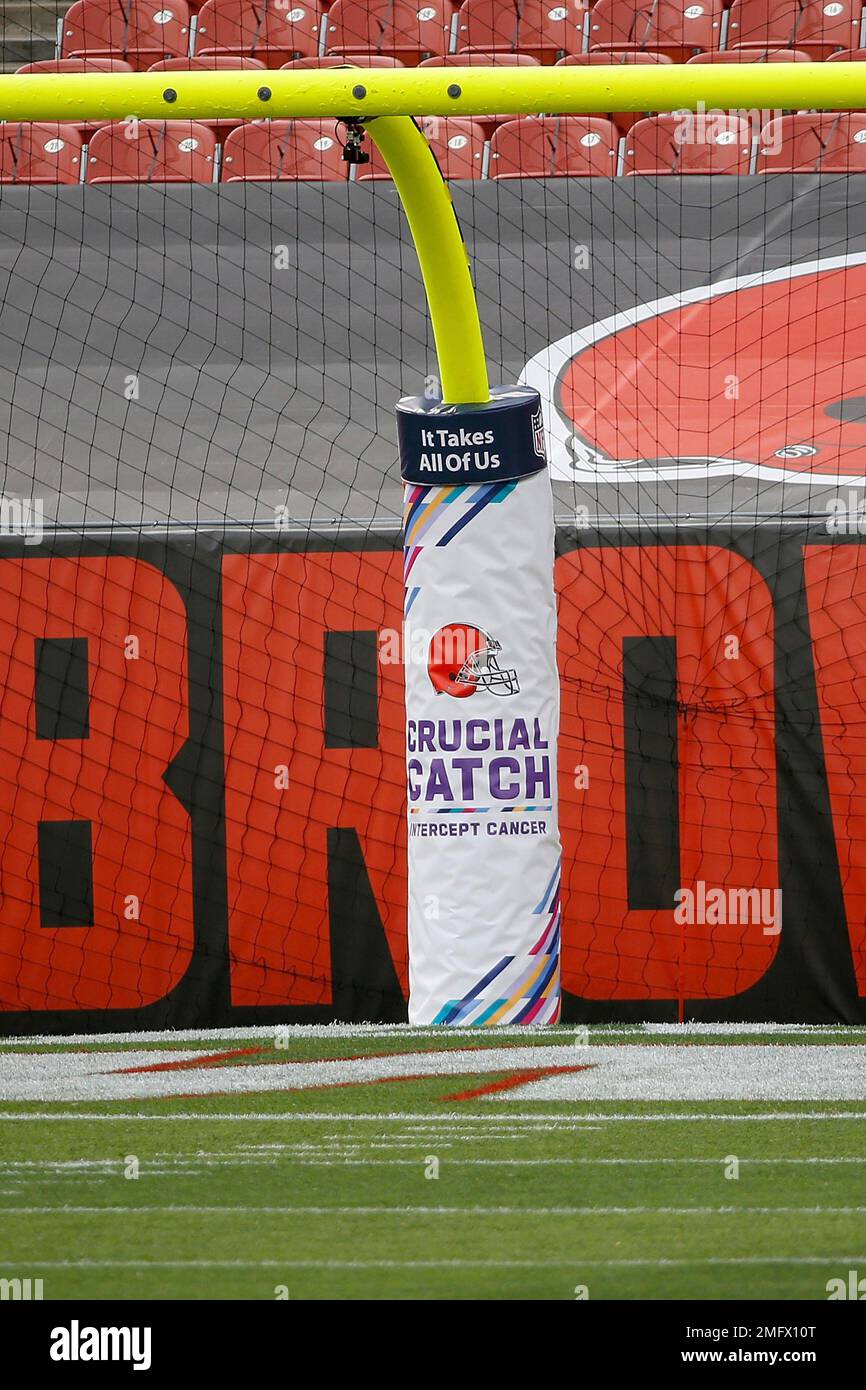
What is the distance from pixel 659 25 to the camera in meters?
9.38

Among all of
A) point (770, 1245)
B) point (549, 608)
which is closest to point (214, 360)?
point (549, 608)

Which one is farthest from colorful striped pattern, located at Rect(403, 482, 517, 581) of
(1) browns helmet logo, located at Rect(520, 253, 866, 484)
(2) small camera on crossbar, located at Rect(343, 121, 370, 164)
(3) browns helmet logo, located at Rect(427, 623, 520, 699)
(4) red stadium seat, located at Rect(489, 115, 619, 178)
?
(4) red stadium seat, located at Rect(489, 115, 619, 178)

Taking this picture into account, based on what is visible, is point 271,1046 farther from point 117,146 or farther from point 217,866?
point 117,146

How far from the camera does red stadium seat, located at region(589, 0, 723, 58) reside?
9.30m

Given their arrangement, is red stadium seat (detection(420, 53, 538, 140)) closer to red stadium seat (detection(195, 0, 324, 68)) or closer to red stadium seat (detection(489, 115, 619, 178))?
red stadium seat (detection(489, 115, 619, 178))

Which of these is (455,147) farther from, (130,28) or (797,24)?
(130,28)

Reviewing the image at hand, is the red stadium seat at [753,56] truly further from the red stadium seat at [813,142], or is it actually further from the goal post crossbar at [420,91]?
the goal post crossbar at [420,91]

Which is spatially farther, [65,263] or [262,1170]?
[65,263]

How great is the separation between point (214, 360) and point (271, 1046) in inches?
156

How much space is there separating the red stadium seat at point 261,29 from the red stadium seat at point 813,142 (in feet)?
8.54

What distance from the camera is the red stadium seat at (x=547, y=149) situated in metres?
8.77

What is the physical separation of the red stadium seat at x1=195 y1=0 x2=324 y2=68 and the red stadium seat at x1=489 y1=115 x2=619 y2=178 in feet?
4.56

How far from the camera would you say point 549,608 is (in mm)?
4832

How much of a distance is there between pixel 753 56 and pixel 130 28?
3.55m
